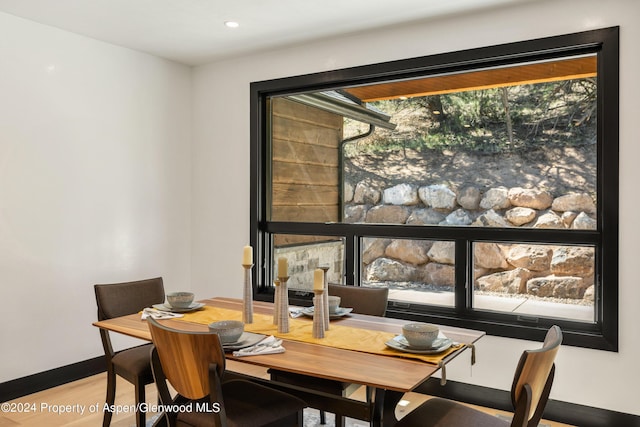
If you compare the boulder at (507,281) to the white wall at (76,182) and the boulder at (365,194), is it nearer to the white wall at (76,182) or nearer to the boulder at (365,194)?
the boulder at (365,194)

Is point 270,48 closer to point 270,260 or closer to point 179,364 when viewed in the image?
point 270,260

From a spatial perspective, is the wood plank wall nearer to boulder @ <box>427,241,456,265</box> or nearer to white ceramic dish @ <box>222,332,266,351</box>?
boulder @ <box>427,241,456,265</box>

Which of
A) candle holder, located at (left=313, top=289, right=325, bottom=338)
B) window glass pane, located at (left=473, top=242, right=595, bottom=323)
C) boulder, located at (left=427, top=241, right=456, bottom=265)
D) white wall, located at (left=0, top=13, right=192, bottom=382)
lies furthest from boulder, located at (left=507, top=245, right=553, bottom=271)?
white wall, located at (left=0, top=13, right=192, bottom=382)

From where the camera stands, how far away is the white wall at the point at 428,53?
284cm

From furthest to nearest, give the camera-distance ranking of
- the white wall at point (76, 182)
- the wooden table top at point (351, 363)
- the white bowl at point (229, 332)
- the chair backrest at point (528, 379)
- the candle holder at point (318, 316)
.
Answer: the white wall at point (76, 182) → the candle holder at point (318, 316) → the white bowl at point (229, 332) → the wooden table top at point (351, 363) → the chair backrest at point (528, 379)

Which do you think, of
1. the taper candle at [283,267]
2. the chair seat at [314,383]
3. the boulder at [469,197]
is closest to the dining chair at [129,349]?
the chair seat at [314,383]

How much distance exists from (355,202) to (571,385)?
72.1 inches

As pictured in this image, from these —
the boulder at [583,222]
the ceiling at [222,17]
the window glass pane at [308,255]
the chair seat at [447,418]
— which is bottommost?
the chair seat at [447,418]

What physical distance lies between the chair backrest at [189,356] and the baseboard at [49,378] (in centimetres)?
206

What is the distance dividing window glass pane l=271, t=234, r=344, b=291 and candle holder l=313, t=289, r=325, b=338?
5.64 ft

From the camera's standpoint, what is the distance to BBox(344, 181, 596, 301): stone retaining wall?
10.1ft

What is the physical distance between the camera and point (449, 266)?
11.4ft

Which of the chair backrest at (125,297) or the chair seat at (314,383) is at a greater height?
the chair backrest at (125,297)

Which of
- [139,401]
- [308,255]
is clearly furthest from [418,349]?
[308,255]
